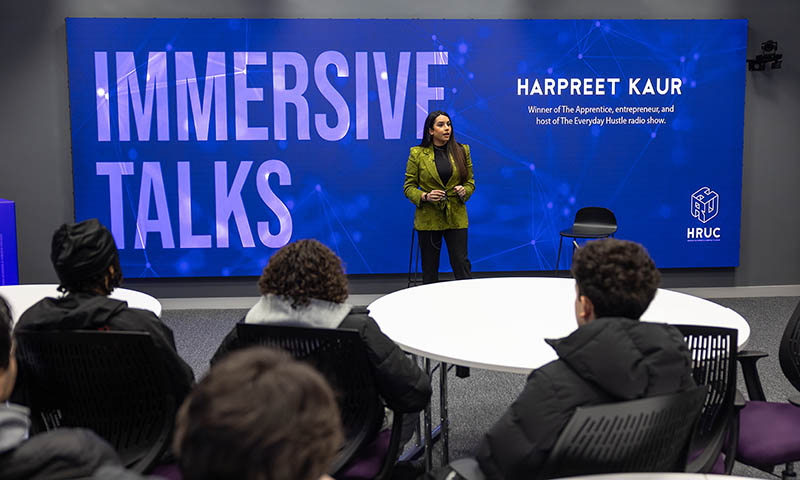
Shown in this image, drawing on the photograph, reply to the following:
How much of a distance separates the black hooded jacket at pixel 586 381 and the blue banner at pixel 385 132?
14.9 feet

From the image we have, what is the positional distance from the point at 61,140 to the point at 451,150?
11.2 ft

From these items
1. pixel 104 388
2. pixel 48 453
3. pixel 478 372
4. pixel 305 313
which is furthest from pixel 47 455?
pixel 478 372

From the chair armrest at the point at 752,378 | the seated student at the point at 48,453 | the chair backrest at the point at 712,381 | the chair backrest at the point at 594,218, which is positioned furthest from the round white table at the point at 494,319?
the chair backrest at the point at 594,218

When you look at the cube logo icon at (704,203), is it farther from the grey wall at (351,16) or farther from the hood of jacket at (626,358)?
the hood of jacket at (626,358)

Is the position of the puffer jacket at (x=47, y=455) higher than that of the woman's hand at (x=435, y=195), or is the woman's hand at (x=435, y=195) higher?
the woman's hand at (x=435, y=195)

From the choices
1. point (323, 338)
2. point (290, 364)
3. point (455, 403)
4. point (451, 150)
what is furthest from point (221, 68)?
point (290, 364)

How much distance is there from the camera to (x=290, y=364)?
781 millimetres

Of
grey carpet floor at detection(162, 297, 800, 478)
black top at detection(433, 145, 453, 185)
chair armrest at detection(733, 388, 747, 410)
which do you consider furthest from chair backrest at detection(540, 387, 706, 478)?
black top at detection(433, 145, 453, 185)

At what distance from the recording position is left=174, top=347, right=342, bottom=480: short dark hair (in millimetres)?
723

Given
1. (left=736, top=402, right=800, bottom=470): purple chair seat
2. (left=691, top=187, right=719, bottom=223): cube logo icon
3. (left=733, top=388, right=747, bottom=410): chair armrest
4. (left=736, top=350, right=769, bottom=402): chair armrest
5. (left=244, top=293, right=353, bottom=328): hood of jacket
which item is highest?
(left=691, top=187, right=719, bottom=223): cube logo icon

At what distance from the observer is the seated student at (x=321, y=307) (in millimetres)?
1877

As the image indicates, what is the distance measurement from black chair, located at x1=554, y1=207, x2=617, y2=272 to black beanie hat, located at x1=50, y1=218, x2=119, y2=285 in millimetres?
4051

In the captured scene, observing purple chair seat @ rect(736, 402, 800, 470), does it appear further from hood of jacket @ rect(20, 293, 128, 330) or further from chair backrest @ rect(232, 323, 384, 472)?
hood of jacket @ rect(20, 293, 128, 330)

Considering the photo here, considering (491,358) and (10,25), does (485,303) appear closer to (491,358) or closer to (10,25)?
(491,358)
